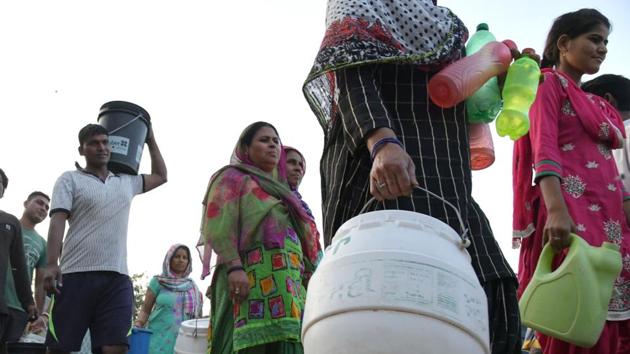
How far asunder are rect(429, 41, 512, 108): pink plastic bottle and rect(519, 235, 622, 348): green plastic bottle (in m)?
0.72

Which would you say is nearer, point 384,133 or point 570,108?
point 384,133

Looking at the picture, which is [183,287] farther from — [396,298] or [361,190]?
[396,298]

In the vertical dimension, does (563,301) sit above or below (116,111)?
below

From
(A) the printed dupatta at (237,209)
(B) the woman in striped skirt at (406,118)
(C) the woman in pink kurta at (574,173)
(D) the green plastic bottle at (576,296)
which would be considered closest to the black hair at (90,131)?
(A) the printed dupatta at (237,209)

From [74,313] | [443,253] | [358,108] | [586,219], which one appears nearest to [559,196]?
[586,219]

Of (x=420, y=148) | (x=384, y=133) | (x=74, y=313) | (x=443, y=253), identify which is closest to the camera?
(x=443, y=253)

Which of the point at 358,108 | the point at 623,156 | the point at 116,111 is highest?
the point at 116,111

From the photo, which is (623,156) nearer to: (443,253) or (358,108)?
(358,108)

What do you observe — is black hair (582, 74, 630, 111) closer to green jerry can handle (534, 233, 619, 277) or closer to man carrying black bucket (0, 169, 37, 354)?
green jerry can handle (534, 233, 619, 277)

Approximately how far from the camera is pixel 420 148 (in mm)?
2072

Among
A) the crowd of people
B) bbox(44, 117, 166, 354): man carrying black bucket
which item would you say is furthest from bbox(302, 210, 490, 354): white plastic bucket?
bbox(44, 117, 166, 354): man carrying black bucket

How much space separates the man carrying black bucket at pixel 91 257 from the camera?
4.31 m

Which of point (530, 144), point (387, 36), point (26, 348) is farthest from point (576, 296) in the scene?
point (26, 348)

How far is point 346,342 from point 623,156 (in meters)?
2.75
